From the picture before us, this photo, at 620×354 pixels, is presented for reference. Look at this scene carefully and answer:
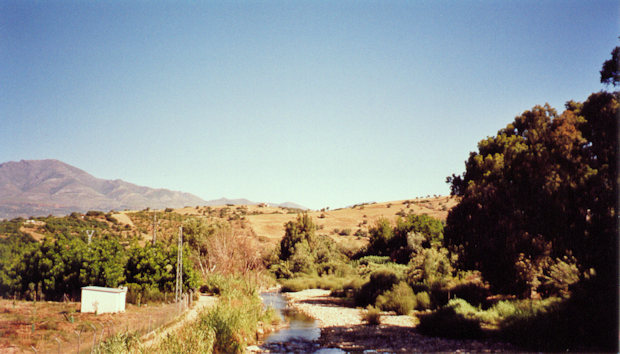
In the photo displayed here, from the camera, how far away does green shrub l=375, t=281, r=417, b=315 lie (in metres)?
22.8

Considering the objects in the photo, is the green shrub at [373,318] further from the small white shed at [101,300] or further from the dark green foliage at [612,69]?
the dark green foliage at [612,69]

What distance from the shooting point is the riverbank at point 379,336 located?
48.5 feet

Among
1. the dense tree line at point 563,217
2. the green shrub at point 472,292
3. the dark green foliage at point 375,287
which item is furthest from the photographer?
the dark green foliage at point 375,287

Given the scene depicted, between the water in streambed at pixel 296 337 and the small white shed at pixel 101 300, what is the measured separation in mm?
7365

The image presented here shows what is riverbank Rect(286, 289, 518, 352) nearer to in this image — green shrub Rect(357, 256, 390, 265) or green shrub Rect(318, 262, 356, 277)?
green shrub Rect(357, 256, 390, 265)

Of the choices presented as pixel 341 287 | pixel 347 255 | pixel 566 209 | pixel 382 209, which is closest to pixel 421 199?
pixel 382 209

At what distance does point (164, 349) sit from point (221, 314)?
204 inches

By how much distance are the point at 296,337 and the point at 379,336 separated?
3.66 metres

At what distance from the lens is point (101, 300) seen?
1952 centimetres

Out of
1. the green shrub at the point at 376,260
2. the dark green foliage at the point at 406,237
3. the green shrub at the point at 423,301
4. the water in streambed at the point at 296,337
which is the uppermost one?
the dark green foliage at the point at 406,237

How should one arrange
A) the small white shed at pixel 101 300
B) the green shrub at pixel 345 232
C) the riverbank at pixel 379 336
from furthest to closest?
the green shrub at pixel 345 232, the small white shed at pixel 101 300, the riverbank at pixel 379 336

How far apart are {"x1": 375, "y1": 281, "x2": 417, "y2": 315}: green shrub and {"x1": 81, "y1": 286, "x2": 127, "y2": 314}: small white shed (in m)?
13.7

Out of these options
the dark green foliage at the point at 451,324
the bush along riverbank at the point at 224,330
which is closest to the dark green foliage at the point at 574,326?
the dark green foliage at the point at 451,324

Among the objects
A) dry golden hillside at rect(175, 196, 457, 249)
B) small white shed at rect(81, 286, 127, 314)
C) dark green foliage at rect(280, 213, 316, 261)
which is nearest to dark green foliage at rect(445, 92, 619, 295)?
small white shed at rect(81, 286, 127, 314)
